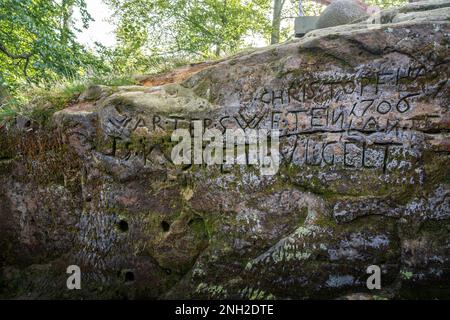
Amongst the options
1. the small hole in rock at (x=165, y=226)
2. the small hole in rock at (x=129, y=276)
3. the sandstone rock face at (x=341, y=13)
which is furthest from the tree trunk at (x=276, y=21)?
the small hole in rock at (x=129, y=276)

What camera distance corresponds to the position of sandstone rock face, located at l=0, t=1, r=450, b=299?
3338 mm

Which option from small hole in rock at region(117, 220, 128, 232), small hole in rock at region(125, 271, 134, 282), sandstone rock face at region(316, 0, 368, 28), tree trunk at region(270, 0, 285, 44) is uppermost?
tree trunk at region(270, 0, 285, 44)

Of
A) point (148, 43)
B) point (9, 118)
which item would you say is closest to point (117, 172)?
point (9, 118)

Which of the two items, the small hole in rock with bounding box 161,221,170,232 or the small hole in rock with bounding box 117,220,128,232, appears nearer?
the small hole in rock with bounding box 161,221,170,232

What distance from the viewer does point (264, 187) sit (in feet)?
12.0

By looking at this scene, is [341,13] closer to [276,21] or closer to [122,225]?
[122,225]

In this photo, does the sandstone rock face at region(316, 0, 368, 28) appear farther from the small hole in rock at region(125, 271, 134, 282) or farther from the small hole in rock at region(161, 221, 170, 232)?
the small hole in rock at region(125, 271, 134, 282)

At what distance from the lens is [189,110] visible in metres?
3.98
